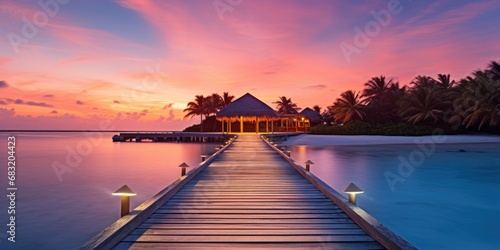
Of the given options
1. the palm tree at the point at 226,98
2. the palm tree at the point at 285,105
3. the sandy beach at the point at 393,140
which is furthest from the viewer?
the palm tree at the point at 285,105

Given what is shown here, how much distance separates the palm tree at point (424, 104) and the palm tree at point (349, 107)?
4763mm

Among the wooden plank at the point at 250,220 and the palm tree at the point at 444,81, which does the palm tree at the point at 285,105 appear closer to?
the palm tree at the point at 444,81

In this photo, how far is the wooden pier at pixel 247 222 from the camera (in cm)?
368

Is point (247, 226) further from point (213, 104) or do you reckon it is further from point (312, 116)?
point (312, 116)

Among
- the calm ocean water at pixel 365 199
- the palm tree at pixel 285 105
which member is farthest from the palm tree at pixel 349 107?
the calm ocean water at pixel 365 199

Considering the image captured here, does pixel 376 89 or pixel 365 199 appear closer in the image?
pixel 365 199

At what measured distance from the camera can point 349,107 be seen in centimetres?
3991

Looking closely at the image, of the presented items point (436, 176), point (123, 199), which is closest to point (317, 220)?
point (123, 199)

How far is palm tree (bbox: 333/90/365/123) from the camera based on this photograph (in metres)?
39.3

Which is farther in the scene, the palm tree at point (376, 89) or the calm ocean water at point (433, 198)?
the palm tree at point (376, 89)

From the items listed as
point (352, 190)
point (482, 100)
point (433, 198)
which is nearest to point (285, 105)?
point (482, 100)

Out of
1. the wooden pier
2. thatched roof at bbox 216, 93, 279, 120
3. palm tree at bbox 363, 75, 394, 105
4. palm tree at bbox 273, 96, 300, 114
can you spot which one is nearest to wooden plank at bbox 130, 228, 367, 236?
the wooden pier

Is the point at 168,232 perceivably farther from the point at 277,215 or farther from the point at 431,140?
the point at 431,140

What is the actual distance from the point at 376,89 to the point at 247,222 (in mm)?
43748
